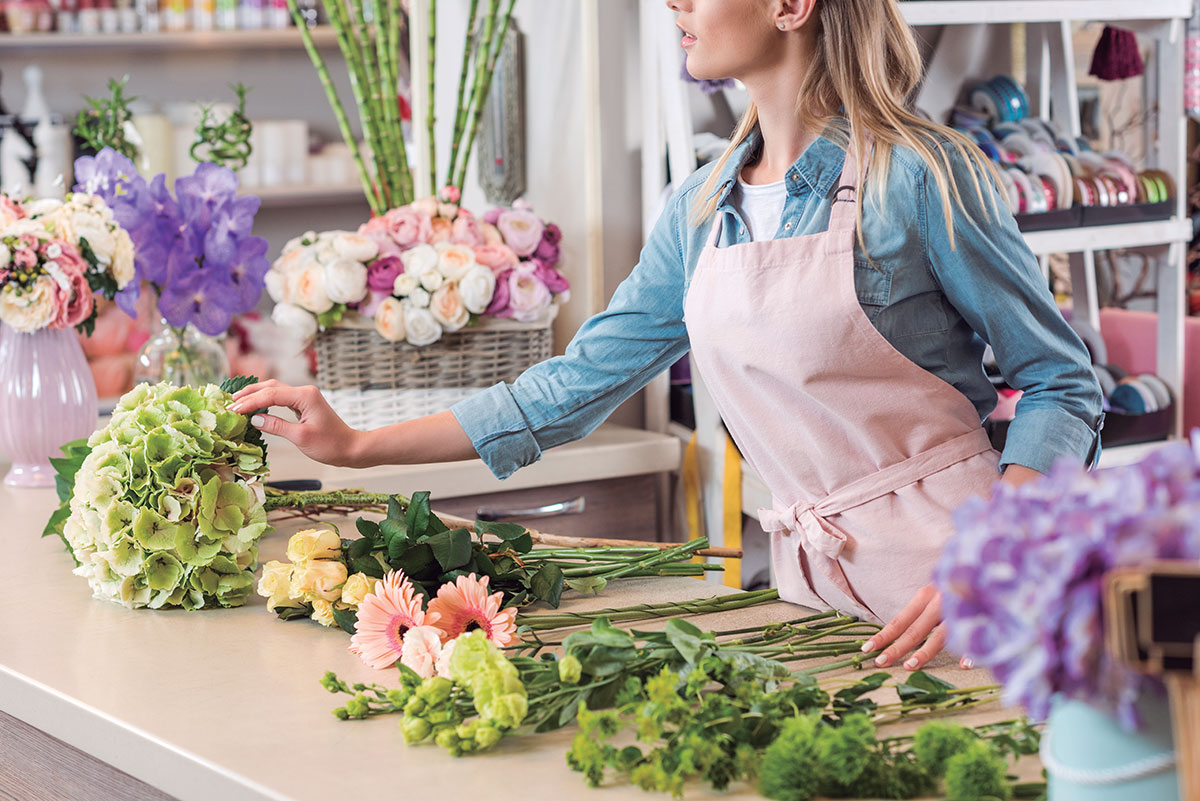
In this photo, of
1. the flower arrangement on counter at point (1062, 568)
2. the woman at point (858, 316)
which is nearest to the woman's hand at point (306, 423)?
the woman at point (858, 316)

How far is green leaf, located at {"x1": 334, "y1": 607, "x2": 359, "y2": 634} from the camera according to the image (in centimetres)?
120

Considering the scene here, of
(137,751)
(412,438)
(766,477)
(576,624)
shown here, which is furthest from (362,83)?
(137,751)

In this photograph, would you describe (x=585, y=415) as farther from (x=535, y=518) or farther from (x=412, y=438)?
(x=535, y=518)

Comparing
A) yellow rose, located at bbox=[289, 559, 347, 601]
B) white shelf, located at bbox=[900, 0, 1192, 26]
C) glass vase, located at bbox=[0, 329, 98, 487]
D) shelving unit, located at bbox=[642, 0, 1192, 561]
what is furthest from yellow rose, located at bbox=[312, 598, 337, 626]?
white shelf, located at bbox=[900, 0, 1192, 26]

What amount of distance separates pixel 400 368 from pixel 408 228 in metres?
0.25

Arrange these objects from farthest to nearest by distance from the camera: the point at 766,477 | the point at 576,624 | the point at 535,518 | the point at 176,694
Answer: the point at 535,518
the point at 766,477
the point at 576,624
the point at 176,694

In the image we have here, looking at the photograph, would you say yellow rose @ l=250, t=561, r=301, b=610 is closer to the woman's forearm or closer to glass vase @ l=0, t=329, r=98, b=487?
the woman's forearm

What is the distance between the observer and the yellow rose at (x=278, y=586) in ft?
4.09

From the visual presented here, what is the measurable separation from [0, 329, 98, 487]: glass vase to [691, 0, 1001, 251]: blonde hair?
115 centimetres

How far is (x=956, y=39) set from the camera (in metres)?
2.90

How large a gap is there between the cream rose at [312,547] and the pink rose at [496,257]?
1152 mm

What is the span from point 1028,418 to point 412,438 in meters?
0.66

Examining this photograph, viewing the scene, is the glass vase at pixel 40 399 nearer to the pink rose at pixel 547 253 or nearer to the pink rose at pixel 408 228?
the pink rose at pixel 408 228

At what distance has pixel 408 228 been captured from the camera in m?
2.38
